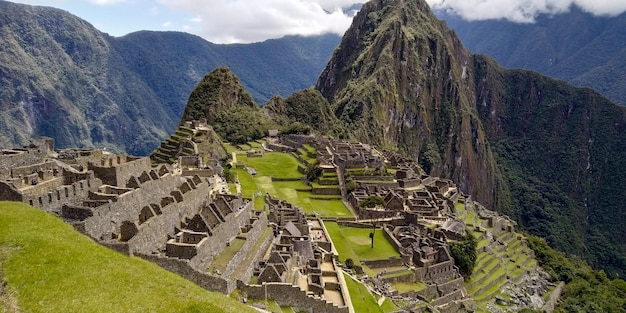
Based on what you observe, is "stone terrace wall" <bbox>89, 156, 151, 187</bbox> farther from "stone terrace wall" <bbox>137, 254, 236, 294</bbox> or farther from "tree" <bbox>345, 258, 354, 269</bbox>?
"tree" <bbox>345, 258, 354, 269</bbox>

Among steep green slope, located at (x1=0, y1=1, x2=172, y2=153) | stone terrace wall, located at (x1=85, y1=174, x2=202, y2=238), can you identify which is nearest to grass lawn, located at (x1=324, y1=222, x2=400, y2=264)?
stone terrace wall, located at (x1=85, y1=174, x2=202, y2=238)

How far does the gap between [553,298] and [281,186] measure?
124ft

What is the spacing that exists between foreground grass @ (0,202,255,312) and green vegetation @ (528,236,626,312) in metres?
54.3

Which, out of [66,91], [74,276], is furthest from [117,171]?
[66,91]

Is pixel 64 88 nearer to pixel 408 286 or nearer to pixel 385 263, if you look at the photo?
pixel 385 263

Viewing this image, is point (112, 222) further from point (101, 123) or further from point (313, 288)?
point (101, 123)

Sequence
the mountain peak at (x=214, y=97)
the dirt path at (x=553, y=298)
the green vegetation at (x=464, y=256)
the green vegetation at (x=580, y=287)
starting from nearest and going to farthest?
the green vegetation at (x=464, y=256)
the dirt path at (x=553, y=298)
the green vegetation at (x=580, y=287)
the mountain peak at (x=214, y=97)

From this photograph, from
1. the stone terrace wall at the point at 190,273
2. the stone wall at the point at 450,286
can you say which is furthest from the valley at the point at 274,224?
the stone wall at the point at 450,286

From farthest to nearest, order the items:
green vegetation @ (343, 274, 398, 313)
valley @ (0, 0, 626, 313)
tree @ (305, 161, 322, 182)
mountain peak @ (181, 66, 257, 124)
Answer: mountain peak @ (181, 66, 257, 124)
tree @ (305, 161, 322, 182)
green vegetation @ (343, 274, 398, 313)
valley @ (0, 0, 626, 313)

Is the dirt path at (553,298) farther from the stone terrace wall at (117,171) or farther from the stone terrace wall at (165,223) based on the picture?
the stone terrace wall at (117,171)

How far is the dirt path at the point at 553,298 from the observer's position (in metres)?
58.9

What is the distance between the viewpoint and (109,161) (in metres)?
35.3

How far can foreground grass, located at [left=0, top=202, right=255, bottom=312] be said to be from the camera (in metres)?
18.2

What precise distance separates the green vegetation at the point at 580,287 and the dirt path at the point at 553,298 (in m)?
0.62
